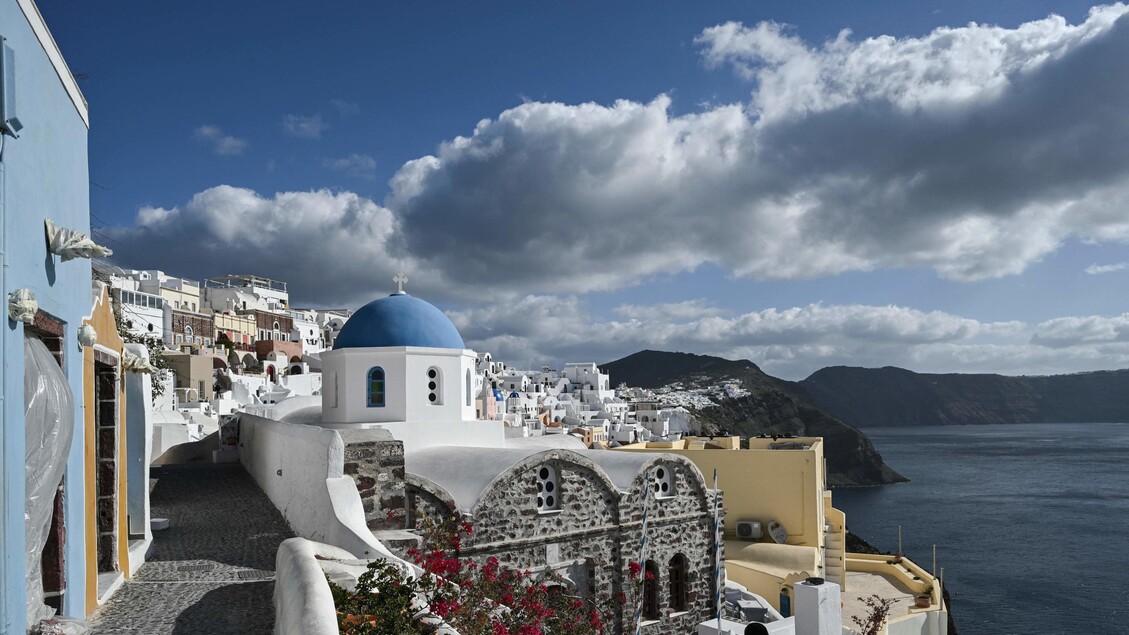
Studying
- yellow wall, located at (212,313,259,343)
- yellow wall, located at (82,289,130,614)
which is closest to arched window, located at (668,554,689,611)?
yellow wall, located at (82,289,130,614)

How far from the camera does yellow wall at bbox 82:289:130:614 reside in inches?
215

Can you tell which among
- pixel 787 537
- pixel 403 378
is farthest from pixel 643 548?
pixel 787 537

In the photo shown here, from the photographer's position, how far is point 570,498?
38.8 ft

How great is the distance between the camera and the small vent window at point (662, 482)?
517 inches

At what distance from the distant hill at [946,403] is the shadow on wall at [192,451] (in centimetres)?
16757

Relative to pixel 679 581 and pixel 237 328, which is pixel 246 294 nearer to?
pixel 237 328

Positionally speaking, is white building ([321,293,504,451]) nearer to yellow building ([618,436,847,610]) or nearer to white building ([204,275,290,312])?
yellow building ([618,436,847,610])

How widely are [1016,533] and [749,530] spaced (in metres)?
31.2

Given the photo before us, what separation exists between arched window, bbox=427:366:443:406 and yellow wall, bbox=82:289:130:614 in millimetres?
5883

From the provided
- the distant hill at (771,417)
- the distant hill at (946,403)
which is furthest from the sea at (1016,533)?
the distant hill at (946,403)

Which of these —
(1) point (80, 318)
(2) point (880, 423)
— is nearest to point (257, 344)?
(1) point (80, 318)

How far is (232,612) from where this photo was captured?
546 centimetres

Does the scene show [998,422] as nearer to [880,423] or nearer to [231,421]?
[880,423]

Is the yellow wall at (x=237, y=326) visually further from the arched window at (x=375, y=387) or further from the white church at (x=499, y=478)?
the arched window at (x=375, y=387)
